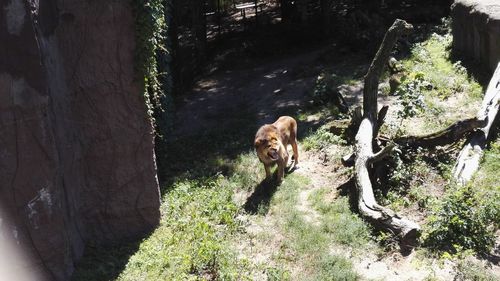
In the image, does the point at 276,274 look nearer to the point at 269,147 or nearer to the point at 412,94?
the point at 269,147

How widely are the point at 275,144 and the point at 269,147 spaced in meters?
0.13

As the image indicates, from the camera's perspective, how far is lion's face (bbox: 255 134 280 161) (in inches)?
360

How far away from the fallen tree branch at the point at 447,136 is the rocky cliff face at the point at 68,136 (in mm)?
4262

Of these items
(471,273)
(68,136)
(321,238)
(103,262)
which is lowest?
(103,262)

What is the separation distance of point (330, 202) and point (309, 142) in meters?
2.46

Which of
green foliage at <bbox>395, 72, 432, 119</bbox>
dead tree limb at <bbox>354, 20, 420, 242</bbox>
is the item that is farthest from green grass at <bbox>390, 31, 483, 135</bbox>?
dead tree limb at <bbox>354, 20, 420, 242</bbox>

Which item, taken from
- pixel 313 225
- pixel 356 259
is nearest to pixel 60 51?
pixel 313 225

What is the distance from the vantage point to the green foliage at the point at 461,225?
22.5 feet

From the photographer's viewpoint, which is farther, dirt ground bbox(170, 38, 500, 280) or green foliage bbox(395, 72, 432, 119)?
green foliage bbox(395, 72, 432, 119)

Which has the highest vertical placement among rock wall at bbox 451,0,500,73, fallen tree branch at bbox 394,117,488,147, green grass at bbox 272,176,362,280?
rock wall at bbox 451,0,500,73

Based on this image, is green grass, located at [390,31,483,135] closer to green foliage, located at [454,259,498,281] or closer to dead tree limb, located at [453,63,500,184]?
dead tree limb, located at [453,63,500,184]

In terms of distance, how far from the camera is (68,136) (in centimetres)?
768

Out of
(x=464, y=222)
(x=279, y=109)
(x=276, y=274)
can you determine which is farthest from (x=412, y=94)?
(x=276, y=274)

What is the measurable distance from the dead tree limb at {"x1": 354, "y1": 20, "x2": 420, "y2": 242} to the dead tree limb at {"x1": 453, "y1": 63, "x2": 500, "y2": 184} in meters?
1.12
